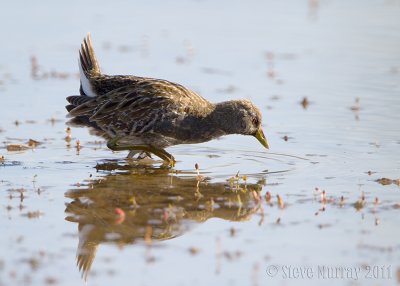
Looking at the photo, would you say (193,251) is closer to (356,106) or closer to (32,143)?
(32,143)

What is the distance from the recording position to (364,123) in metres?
11.7

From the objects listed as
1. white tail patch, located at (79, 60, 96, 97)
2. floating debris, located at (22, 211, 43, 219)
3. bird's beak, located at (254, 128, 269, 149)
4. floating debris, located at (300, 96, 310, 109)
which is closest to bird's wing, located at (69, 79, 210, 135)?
white tail patch, located at (79, 60, 96, 97)

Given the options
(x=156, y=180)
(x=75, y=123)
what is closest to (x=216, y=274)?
(x=156, y=180)

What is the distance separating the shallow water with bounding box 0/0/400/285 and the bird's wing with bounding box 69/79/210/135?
448 mm

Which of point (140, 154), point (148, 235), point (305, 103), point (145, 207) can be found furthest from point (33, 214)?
point (305, 103)

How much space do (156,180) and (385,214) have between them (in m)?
2.45

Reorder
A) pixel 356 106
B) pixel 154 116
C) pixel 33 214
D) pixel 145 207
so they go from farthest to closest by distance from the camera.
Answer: pixel 356 106 < pixel 154 116 < pixel 145 207 < pixel 33 214

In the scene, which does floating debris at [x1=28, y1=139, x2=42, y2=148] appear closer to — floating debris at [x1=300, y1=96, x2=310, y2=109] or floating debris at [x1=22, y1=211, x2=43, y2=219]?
floating debris at [x1=22, y1=211, x2=43, y2=219]

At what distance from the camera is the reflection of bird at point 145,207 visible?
7.38 m

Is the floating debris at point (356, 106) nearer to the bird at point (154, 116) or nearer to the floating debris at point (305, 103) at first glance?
the floating debris at point (305, 103)

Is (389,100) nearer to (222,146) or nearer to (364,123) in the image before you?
(364,123)

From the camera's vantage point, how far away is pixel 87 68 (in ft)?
35.4

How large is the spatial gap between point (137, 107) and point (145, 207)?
6.70 ft

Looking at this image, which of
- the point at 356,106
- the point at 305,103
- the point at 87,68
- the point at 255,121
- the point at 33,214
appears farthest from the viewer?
the point at 305,103
